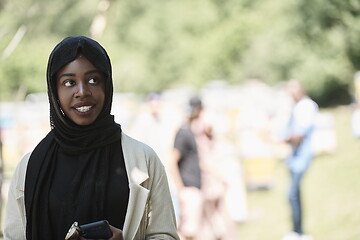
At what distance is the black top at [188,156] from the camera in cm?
768

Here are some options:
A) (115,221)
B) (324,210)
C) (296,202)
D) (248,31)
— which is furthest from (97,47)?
(248,31)

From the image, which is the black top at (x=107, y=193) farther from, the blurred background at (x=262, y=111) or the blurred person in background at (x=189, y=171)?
the blurred person in background at (x=189, y=171)

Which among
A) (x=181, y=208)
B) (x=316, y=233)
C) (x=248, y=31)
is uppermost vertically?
(x=248, y=31)

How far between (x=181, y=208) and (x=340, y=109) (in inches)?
718

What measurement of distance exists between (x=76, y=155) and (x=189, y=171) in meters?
5.28

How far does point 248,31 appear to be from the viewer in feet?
161

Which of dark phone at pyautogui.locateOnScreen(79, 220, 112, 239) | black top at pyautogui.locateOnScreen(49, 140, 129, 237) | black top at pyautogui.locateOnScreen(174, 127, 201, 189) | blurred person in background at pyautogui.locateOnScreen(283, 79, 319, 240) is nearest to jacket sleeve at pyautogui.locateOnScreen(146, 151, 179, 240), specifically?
black top at pyautogui.locateOnScreen(49, 140, 129, 237)

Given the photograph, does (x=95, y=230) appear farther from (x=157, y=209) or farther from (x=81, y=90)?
(x=81, y=90)

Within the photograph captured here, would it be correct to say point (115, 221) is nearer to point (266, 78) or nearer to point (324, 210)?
point (324, 210)

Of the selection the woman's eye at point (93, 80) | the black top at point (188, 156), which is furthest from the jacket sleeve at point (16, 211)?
the black top at point (188, 156)

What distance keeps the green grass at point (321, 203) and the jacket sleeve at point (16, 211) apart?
7.02m

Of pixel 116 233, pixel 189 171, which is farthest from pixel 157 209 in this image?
pixel 189 171

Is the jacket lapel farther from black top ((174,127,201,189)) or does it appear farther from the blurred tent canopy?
the blurred tent canopy

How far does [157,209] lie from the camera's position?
2.48 m
